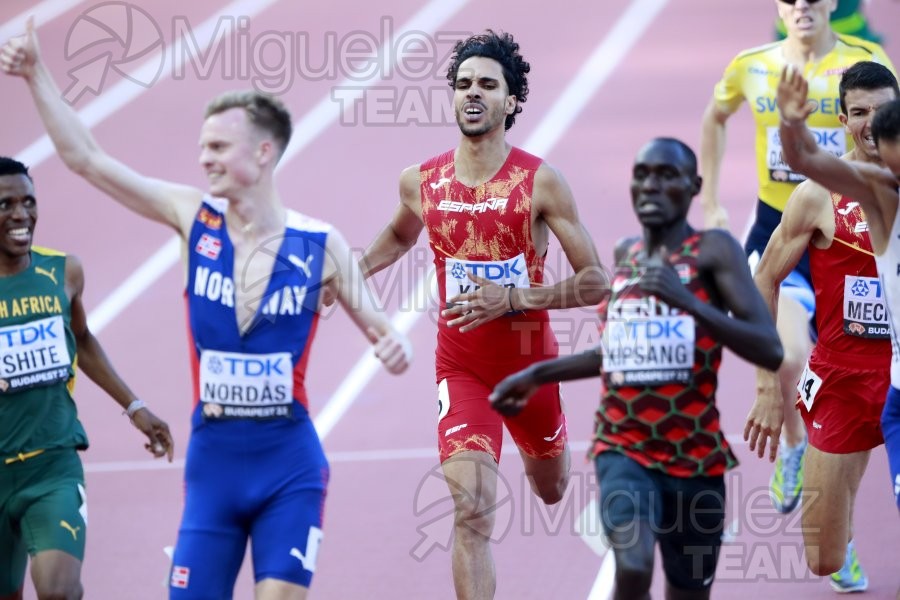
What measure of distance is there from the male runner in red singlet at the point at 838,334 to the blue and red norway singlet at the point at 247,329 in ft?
7.24

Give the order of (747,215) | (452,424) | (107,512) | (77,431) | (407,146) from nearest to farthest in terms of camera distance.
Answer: (77,431) → (452,424) → (107,512) → (747,215) → (407,146)

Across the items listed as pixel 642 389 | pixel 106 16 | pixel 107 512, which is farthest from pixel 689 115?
pixel 642 389

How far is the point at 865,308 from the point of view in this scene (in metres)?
7.11

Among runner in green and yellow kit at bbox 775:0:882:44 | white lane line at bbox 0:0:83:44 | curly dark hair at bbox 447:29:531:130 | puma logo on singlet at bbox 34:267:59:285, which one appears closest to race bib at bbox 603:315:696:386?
curly dark hair at bbox 447:29:531:130

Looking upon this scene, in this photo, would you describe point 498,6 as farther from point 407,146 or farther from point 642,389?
point 642,389

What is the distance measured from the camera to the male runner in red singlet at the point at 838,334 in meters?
7.02

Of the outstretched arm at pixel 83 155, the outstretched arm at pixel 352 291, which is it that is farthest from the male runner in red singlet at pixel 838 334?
the outstretched arm at pixel 83 155

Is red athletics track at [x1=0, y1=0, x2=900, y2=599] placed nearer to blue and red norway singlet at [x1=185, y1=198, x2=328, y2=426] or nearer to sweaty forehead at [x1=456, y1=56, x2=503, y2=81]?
sweaty forehead at [x1=456, y1=56, x2=503, y2=81]

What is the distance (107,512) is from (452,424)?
337 cm

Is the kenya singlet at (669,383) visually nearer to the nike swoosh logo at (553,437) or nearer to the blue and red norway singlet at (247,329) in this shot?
the blue and red norway singlet at (247,329)

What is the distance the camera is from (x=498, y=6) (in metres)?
20.7

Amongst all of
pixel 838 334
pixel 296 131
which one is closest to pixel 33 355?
pixel 838 334

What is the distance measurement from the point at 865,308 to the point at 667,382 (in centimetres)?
185

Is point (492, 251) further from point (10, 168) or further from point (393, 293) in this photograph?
point (393, 293)
